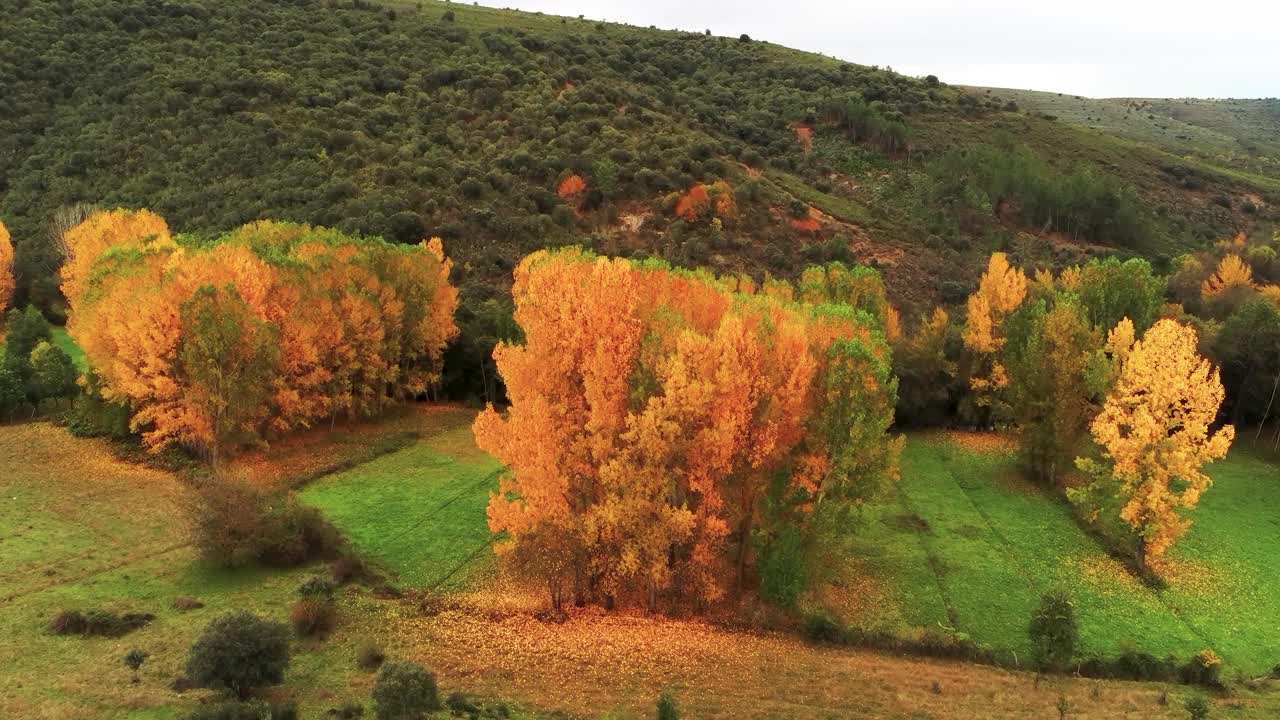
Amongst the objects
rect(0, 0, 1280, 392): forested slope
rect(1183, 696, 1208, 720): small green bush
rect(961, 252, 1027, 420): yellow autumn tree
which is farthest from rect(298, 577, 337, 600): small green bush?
rect(961, 252, 1027, 420): yellow autumn tree

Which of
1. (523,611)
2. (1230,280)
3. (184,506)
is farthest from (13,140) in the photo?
(1230,280)

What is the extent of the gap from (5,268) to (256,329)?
48863mm

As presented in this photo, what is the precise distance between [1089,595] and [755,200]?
65.2 m

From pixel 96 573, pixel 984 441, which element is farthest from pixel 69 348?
pixel 984 441

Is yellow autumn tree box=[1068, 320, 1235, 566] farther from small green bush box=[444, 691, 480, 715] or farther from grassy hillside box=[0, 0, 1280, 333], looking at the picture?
grassy hillside box=[0, 0, 1280, 333]

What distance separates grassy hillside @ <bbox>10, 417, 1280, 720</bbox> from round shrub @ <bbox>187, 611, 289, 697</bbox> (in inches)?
39.1

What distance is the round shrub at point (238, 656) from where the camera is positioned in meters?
22.9

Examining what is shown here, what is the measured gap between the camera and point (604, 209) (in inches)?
3438

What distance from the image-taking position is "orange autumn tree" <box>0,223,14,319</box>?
73250mm

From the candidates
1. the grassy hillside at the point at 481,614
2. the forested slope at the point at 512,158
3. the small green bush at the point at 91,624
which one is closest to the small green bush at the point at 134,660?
the grassy hillside at the point at 481,614

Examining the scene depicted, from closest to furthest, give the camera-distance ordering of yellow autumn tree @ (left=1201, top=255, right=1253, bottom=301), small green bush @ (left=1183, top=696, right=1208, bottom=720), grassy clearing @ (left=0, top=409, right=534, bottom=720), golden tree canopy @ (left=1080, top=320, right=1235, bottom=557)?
small green bush @ (left=1183, top=696, right=1208, bottom=720)
grassy clearing @ (left=0, top=409, right=534, bottom=720)
golden tree canopy @ (left=1080, top=320, right=1235, bottom=557)
yellow autumn tree @ (left=1201, top=255, right=1253, bottom=301)

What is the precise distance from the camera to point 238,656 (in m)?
22.9

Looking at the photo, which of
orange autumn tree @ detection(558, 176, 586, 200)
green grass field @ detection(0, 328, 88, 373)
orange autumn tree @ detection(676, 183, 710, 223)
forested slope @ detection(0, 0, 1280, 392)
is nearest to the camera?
green grass field @ detection(0, 328, 88, 373)

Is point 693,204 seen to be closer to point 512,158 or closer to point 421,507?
point 512,158
